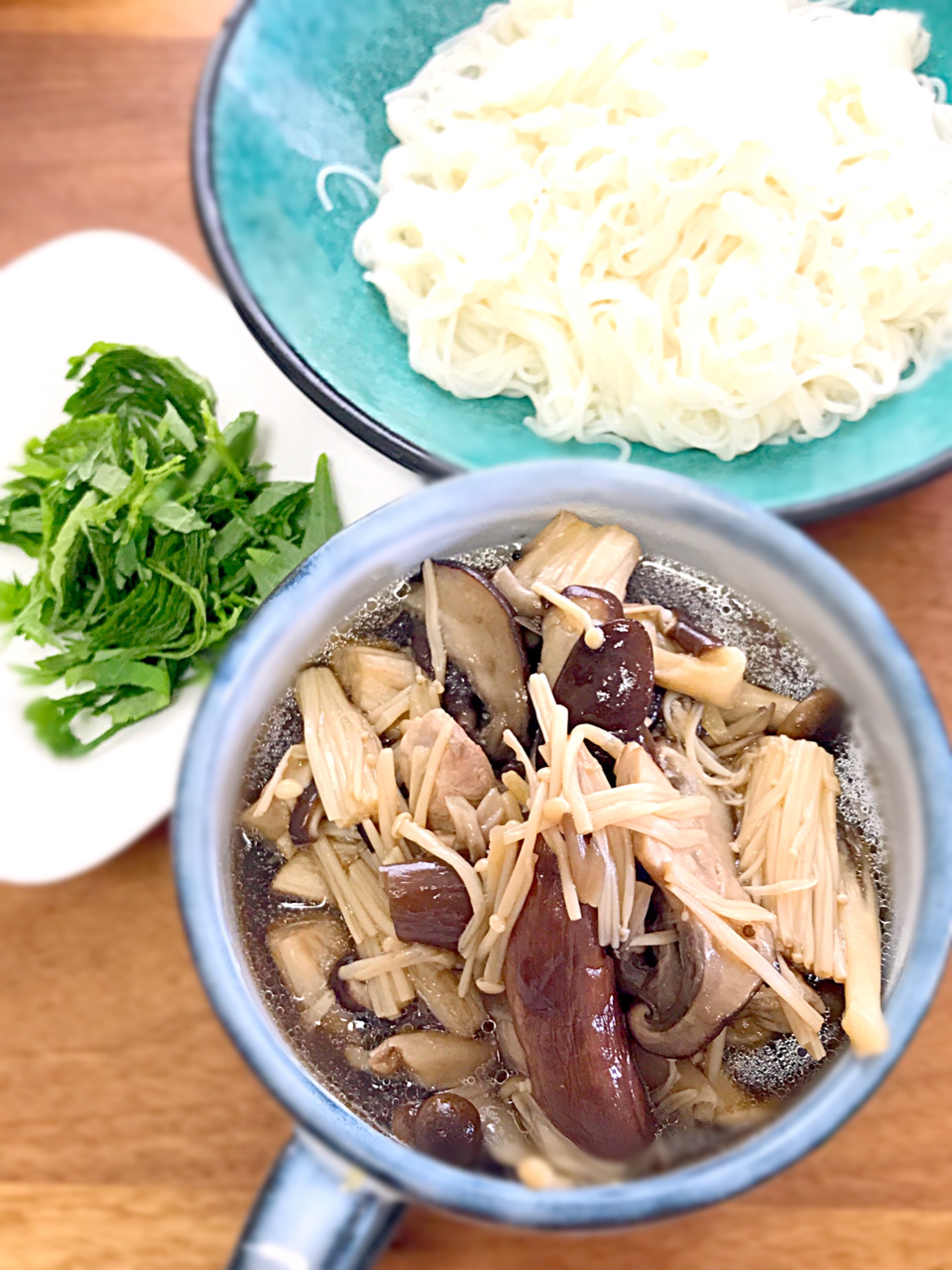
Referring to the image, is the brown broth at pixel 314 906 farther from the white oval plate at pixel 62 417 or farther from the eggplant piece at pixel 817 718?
the white oval plate at pixel 62 417

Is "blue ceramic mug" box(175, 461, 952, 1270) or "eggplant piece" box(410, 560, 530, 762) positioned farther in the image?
"eggplant piece" box(410, 560, 530, 762)

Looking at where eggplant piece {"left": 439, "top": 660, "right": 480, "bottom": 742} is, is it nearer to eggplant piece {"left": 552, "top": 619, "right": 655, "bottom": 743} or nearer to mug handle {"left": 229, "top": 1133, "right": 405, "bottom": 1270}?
eggplant piece {"left": 552, "top": 619, "right": 655, "bottom": 743}

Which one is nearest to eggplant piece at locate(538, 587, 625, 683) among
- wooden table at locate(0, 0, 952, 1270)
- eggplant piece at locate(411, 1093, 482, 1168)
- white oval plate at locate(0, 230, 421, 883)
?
eggplant piece at locate(411, 1093, 482, 1168)

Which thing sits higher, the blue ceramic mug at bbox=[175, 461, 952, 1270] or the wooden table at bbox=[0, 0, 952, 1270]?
the blue ceramic mug at bbox=[175, 461, 952, 1270]

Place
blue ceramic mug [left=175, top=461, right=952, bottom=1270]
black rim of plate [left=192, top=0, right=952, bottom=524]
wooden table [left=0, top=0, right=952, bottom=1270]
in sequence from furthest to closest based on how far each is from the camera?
wooden table [left=0, top=0, right=952, bottom=1270] → black rim of plate [left=192, top=0, right=952, bottom=524] → blue ceramic mug [left=175, top=461, right=952, bottom=1270]

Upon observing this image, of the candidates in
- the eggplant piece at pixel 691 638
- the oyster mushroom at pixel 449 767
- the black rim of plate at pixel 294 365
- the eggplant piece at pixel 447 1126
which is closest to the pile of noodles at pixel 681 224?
the black rim of plate at pixel 294 365

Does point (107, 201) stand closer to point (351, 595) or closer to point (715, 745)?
point (351, 595)

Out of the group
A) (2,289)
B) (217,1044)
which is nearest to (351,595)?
(217,1044)
